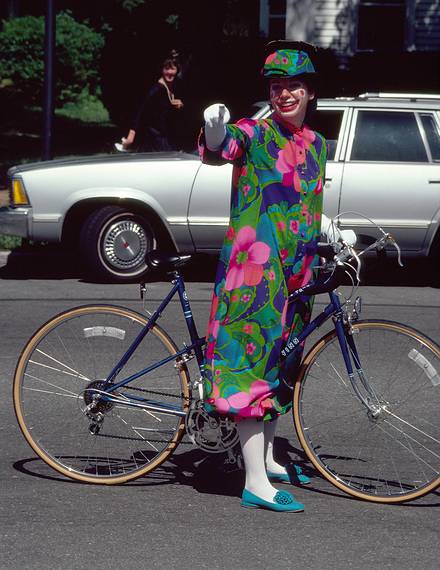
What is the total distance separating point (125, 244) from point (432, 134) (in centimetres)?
276

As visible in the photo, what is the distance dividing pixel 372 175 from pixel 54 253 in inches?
127

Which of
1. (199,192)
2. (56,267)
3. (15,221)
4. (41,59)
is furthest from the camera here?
(41,59)

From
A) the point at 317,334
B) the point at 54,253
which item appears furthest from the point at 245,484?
the point at 54,253

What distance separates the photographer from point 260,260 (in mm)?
4664

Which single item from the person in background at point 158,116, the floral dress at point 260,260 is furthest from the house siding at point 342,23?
the floral dress at point 260,260

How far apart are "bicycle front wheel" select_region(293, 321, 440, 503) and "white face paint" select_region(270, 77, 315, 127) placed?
2.84 ft

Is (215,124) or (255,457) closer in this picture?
(215,124)

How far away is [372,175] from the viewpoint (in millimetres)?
10039

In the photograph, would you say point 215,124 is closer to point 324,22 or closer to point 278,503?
point 278,503

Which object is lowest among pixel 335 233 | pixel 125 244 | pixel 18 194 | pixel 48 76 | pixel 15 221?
pixel 125 244

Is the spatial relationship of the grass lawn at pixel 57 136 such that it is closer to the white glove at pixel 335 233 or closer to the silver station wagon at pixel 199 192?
the silver station wagon at pixel 199 192

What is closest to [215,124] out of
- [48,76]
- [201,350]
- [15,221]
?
[201,350]

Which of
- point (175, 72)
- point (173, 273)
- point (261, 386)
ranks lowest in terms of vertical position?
point (261, 386)

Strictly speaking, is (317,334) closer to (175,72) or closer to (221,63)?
(175,72)
